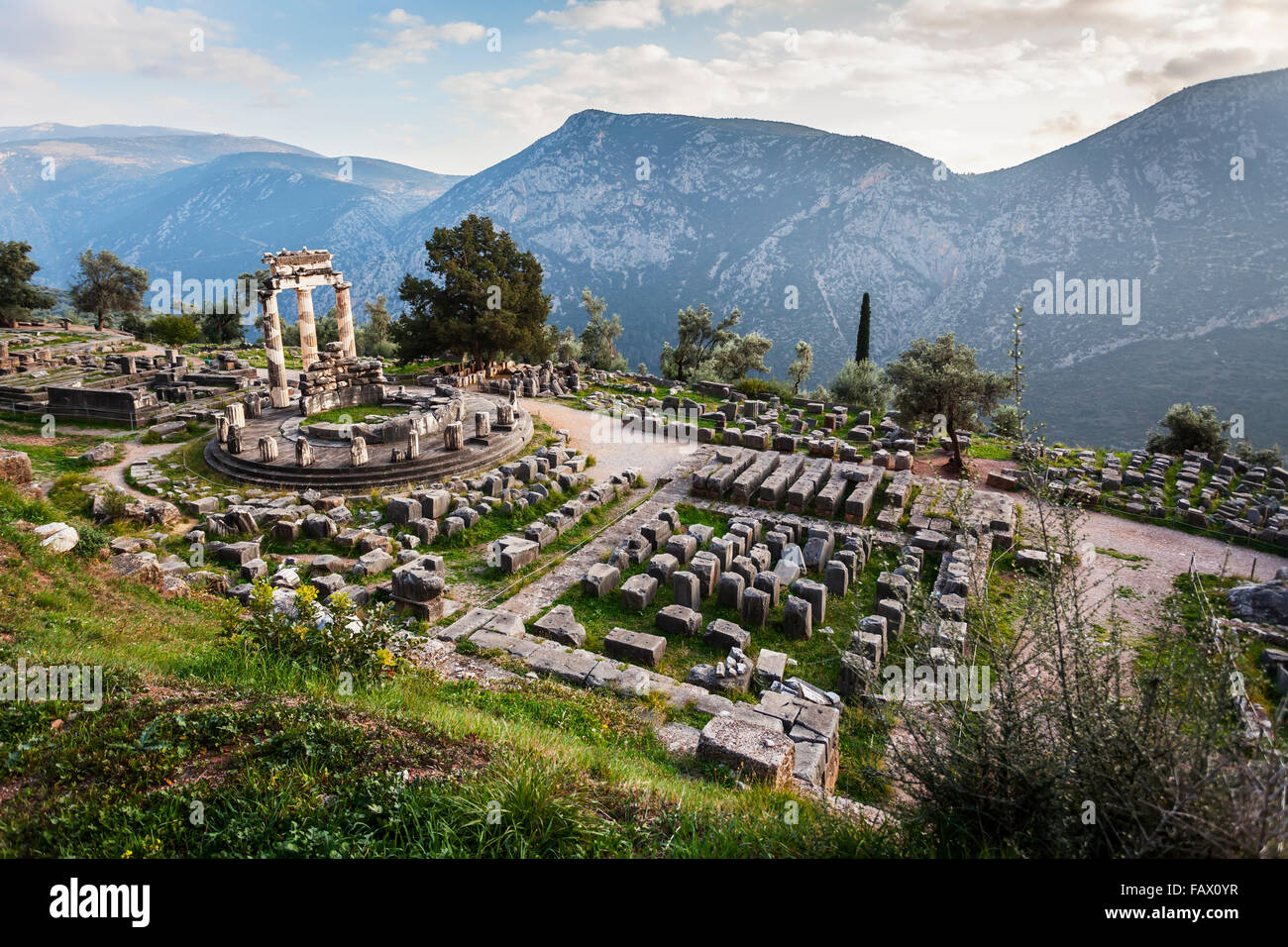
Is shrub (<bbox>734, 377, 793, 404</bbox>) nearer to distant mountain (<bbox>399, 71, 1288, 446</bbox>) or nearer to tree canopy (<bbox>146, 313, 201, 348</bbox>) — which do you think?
tree canopy (<bbox>146, 313, 201, 348</bbox>)

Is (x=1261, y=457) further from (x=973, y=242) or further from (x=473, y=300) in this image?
(x=973, y=242)

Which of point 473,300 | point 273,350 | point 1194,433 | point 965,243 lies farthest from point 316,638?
point 965,243

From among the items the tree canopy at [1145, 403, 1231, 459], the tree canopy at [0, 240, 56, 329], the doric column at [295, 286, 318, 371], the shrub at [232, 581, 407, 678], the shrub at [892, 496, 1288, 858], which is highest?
the tree canopy at [0, 240, 56, 329]

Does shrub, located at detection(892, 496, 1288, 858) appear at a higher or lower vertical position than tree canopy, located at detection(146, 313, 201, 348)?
lower

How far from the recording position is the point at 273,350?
2427 cm

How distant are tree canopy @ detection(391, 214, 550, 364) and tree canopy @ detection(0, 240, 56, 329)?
32.2 metres

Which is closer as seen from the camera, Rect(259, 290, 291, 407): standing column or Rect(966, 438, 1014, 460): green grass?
Rect(259, 290, 291, 407): standing column

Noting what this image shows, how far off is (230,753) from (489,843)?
2.47 metres

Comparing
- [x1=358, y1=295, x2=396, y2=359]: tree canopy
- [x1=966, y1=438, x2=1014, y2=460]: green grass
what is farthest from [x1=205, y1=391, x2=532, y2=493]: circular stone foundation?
[x1=358, y1=295, x2=396, y2=359]: tree canopy

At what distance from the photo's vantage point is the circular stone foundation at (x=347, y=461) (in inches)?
731

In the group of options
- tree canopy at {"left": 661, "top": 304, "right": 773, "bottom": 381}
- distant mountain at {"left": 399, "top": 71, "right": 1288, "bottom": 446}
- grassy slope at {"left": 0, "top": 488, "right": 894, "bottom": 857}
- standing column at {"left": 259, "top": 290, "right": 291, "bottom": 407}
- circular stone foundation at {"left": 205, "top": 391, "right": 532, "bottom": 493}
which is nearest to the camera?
grassy slope at {"left": 0, "top": 488, "right": 894, "bottom": 857}

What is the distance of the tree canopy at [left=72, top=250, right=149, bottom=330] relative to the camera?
165ft

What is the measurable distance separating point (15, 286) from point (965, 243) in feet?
435
